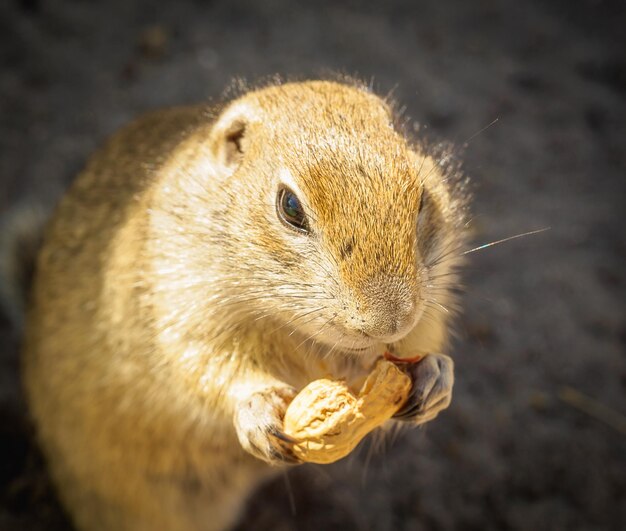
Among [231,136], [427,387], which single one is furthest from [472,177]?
[427,387]

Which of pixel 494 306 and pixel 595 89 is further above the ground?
pixel 595 89

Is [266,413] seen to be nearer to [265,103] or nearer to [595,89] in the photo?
[265,103]

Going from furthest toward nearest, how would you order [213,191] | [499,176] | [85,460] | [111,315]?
[499,176]
[85,460]
[111,315]
[213,191]

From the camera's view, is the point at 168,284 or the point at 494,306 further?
the point at 494,306

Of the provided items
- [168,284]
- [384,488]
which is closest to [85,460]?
[168,284]

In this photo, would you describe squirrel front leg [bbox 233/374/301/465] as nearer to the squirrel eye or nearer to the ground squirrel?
the ground squirrel

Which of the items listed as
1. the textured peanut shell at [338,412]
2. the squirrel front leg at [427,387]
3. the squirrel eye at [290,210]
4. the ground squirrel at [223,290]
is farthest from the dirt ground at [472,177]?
the squirrel eye at [290,210]

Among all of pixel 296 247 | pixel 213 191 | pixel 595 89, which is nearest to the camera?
pixel 296 247

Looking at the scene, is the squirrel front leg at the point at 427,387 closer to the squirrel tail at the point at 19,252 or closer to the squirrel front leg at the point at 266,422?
the squirrel front leg at the point at 266,422
